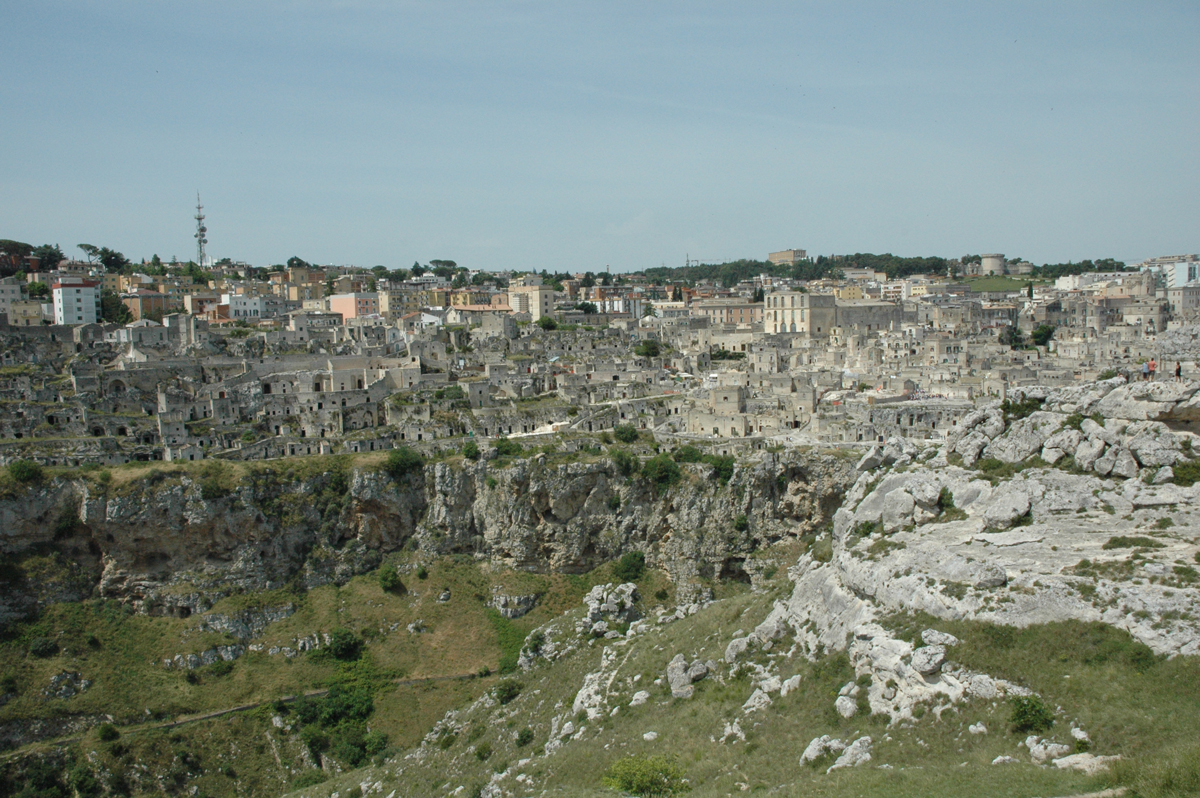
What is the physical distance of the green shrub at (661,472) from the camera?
49.8 metres

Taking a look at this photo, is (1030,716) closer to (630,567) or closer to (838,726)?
(838,726)

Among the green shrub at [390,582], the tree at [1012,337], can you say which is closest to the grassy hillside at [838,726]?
the green shrub at [390,582]

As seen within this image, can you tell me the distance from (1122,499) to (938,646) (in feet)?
24.2

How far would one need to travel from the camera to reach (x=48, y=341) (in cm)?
6462

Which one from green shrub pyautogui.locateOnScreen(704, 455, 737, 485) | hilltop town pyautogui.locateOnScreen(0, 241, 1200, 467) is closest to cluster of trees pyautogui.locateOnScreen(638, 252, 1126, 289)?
hilltop town pyautogui.locateOnScreen(0, 241, 1200, 467)

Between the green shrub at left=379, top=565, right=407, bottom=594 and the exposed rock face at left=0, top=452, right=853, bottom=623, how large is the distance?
177 centimetres

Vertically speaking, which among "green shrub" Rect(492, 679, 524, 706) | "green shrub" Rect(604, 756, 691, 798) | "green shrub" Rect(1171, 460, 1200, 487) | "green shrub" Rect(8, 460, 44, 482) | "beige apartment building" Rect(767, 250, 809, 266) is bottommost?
"green shrub" Rect(492, 679, 524, 706)

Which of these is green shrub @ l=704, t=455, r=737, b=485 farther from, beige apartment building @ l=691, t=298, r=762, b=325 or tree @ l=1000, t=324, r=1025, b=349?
beige apartment building @ l=691, t=298, r=762, b=325

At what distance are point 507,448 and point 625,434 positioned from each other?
23.2ft

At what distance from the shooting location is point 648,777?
2191cm

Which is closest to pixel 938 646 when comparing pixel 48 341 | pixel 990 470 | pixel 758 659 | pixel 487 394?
pixel 758 659

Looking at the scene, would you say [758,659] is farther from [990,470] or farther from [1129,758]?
[1129,758]

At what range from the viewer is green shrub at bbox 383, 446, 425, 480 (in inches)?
2014

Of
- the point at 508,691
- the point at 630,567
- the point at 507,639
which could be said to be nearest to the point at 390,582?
the point at 507,639
